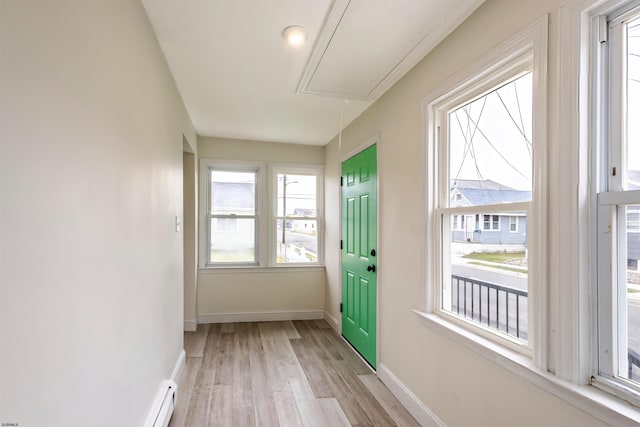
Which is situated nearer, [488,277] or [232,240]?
A: [488,277]

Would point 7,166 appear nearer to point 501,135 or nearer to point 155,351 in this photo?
point 155,351

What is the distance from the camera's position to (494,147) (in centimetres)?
176

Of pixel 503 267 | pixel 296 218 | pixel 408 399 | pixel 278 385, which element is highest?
pixel 296 218

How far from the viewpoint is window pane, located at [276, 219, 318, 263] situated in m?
4.62

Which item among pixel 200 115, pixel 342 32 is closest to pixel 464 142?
pixel 342 32

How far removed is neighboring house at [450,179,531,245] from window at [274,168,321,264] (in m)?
2.79

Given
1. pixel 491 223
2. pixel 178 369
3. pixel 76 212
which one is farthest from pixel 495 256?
pixel 178 369

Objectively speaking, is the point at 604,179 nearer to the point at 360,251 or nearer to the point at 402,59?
the point at 402,59

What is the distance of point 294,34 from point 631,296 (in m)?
1.97

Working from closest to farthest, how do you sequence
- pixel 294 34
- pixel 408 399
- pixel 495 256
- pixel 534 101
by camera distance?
pixel 534 101
pixel 495 256
pixel 294 34
pixel 408 399

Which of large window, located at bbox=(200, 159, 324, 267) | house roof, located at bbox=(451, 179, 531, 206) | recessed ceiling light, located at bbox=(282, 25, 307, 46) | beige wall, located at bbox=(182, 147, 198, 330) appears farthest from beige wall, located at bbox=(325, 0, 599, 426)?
beige wall, located at bbox=(182, 147, 198, 330)

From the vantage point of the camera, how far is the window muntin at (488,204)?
1.57 metres

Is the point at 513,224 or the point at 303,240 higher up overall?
the point at 513,224

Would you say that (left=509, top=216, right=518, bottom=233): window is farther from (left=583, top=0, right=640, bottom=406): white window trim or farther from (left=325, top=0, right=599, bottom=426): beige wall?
(left=583, top=0, right=640, bottom=406): white window trim
